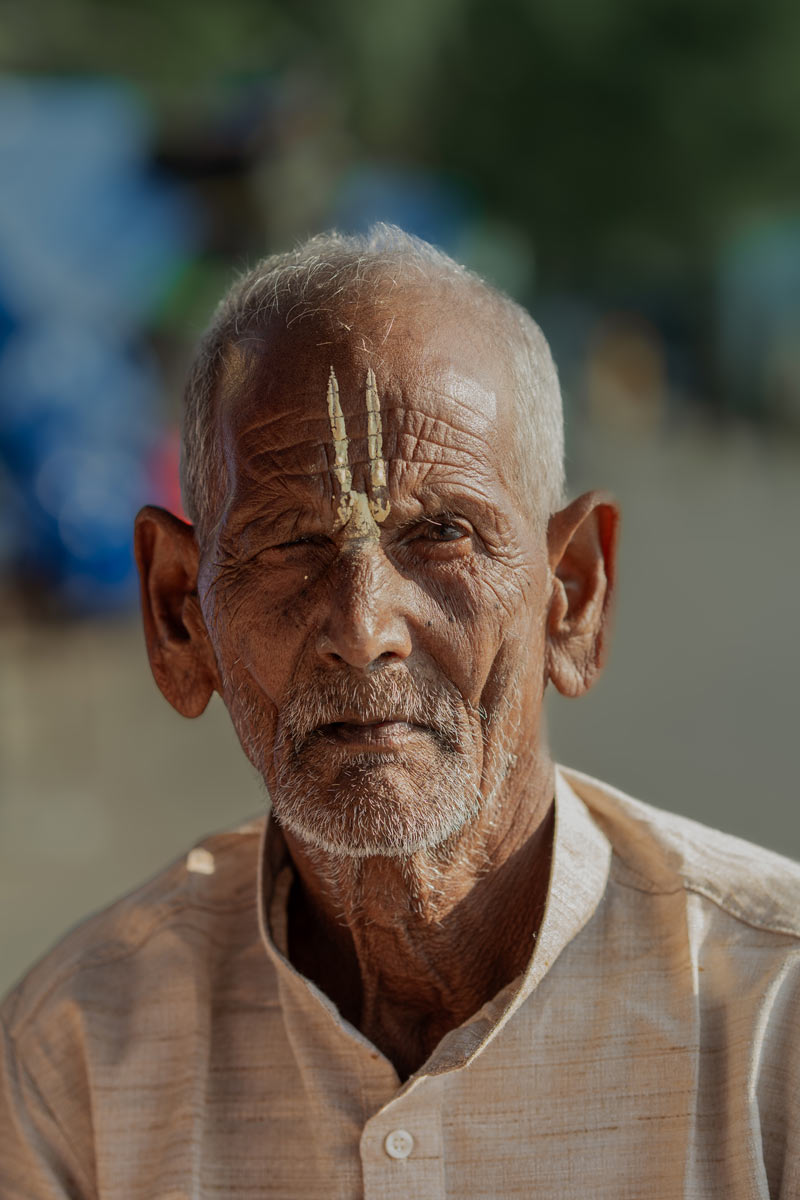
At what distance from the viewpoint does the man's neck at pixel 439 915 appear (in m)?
1.87

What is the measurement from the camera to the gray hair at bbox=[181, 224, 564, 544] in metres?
1.84

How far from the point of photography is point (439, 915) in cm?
189

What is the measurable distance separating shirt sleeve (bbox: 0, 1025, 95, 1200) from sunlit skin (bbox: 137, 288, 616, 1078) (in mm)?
417

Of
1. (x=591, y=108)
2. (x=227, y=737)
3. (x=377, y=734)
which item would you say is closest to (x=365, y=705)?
(x=377, y=734)

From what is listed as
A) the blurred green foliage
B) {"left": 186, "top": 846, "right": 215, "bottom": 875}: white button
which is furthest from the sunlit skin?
the blurred green foliage

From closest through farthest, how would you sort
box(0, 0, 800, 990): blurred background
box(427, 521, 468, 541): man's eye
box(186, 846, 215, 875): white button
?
box(427, 521, 468, 541): man's eye, box(186, 846, 215, 875): white button, box(0, 0, 800, 990): blurred background

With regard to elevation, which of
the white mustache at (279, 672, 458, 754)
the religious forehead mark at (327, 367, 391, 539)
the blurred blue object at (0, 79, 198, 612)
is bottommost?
the white mustache at (279, 672, 458, 754)

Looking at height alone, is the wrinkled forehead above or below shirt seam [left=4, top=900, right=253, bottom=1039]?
above

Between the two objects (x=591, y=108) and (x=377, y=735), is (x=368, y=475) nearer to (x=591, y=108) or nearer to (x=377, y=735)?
(x=377, y=735)

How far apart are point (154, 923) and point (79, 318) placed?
30.7 ft

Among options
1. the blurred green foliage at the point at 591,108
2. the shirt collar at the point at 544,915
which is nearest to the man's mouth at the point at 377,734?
the shirt collar at the point at 544,915

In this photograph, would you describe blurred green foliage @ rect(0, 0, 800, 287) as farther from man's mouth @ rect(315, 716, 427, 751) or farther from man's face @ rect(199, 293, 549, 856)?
man's mouth @ rect(315, 716, 427, 751)

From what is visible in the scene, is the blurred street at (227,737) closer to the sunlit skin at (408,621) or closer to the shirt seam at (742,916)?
the sunlit skin at (408,621)

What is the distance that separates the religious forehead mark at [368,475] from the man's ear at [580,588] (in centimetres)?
28
